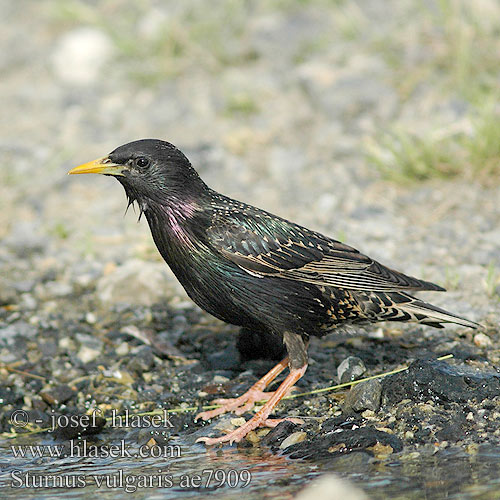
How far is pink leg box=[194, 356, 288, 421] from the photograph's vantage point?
4.61m

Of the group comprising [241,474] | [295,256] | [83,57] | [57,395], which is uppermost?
[83,57]

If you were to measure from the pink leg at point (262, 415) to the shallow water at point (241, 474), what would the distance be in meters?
0.08

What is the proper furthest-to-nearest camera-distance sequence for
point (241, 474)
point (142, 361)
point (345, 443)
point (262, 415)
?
point (142, 361) → point (262, 415) → point (345, 443) → point (241, 474)

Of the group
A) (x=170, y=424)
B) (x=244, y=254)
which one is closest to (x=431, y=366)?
(x=244, y=254)

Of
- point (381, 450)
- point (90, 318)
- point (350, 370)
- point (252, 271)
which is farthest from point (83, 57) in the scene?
point (381, 450)

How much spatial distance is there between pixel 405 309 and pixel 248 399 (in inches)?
37.4

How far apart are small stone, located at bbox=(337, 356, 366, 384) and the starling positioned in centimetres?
19

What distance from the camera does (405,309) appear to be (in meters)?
4.75

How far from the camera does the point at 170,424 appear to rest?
4574 millimetres

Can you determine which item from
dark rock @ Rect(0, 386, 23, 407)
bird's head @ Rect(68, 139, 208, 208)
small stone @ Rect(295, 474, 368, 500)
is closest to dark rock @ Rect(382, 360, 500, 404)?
small stone @ Rect(295, 474, 368, 500)

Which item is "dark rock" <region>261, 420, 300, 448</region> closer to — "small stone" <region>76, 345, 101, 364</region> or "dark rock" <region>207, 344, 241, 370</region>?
"dark rock" <region>207, 344, 241, 370</region>

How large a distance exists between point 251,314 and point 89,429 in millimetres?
1011

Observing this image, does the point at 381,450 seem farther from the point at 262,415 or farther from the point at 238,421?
the point at 238,421

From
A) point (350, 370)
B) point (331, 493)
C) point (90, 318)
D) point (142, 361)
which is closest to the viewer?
point (331, 493)
